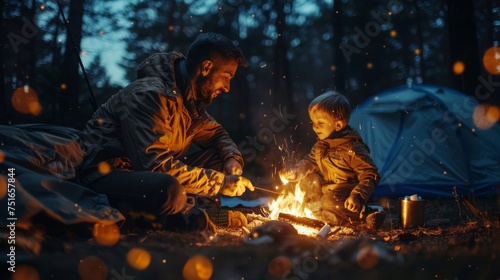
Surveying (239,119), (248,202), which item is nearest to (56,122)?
(248,202)

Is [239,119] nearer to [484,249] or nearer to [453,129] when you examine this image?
[453,129]

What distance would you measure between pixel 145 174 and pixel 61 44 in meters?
7.07

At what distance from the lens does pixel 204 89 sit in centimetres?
388

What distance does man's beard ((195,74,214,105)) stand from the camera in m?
3.85

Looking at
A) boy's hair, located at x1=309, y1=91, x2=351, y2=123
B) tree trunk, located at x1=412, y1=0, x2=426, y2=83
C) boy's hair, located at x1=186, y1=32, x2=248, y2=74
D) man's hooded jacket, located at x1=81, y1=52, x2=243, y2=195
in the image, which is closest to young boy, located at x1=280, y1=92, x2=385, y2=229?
boy's hair, located at x1=309, y1=91, x2=351, y2=123

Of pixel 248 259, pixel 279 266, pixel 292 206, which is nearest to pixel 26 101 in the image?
pixel 292 206

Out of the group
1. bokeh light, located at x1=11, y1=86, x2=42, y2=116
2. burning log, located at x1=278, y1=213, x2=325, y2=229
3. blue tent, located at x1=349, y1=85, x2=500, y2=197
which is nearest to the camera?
burning log, located at x1=278, y1=213, x2=325, y2=229

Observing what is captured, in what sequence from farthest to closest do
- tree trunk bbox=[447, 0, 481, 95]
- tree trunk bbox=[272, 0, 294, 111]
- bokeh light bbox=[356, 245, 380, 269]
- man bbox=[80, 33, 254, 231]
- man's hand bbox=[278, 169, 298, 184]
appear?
tree trunk bbox=[272, 0, 294, 111]
tree trunk bbox=[447, 0, 481, 95]
man's hand bbox=[278, 169, 298, 184]
man bbox=[80, 33, 254, 231]
bokeh light bbox=[356, 245, 380, 269]

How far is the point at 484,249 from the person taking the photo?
2760mm

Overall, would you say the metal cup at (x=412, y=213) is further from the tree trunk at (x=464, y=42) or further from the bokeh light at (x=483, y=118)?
the tree trunk at (x=464, y=42)

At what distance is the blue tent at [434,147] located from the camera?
619 centimetres

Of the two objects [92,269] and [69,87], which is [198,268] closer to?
[92,269]

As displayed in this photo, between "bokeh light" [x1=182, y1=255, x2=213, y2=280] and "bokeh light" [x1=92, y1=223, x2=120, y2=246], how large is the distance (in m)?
0.67

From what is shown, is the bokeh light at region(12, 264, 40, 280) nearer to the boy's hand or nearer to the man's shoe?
the man's shoe
